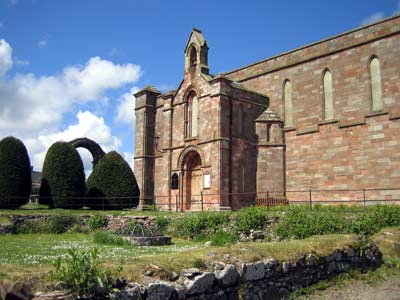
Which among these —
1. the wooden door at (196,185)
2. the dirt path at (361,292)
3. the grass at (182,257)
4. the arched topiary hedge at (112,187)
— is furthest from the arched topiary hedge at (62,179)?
the dirt path at (361,292)

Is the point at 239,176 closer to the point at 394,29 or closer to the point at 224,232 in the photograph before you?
the point at 224,232

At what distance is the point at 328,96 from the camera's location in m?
25.2

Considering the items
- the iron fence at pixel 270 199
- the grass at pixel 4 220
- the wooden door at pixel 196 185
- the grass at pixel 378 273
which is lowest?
the grass at pixel 378 273

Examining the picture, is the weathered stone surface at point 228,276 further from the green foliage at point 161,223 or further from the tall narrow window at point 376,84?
the tall narrow window at point 376,84

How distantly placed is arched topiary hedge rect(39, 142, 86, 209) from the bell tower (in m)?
10.7

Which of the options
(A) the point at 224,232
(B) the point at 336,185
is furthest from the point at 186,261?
(B) the point at 336,185

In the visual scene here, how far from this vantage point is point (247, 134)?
2645 centimetres

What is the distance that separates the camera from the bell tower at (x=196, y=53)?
27.2 m

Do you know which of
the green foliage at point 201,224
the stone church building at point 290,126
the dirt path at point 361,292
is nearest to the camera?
the dirt path at point 361,292

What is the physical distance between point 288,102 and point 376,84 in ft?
20.0

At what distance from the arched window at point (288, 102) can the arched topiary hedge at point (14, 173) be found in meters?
18.2

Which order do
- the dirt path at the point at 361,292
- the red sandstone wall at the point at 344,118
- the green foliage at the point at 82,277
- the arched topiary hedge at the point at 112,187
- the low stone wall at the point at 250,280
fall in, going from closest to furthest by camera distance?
Result: the green foliage at the point at 82,277 → the low stone wall at the point at 250,280 → the dirt path at the point at 361,292 → the red sandstone wall at the point at 344,118 → the arched topiary hedge at the point at 112,187

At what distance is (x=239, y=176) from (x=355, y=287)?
588 inches

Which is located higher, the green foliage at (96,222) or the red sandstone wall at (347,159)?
the red sandstone wall at (347,159)
